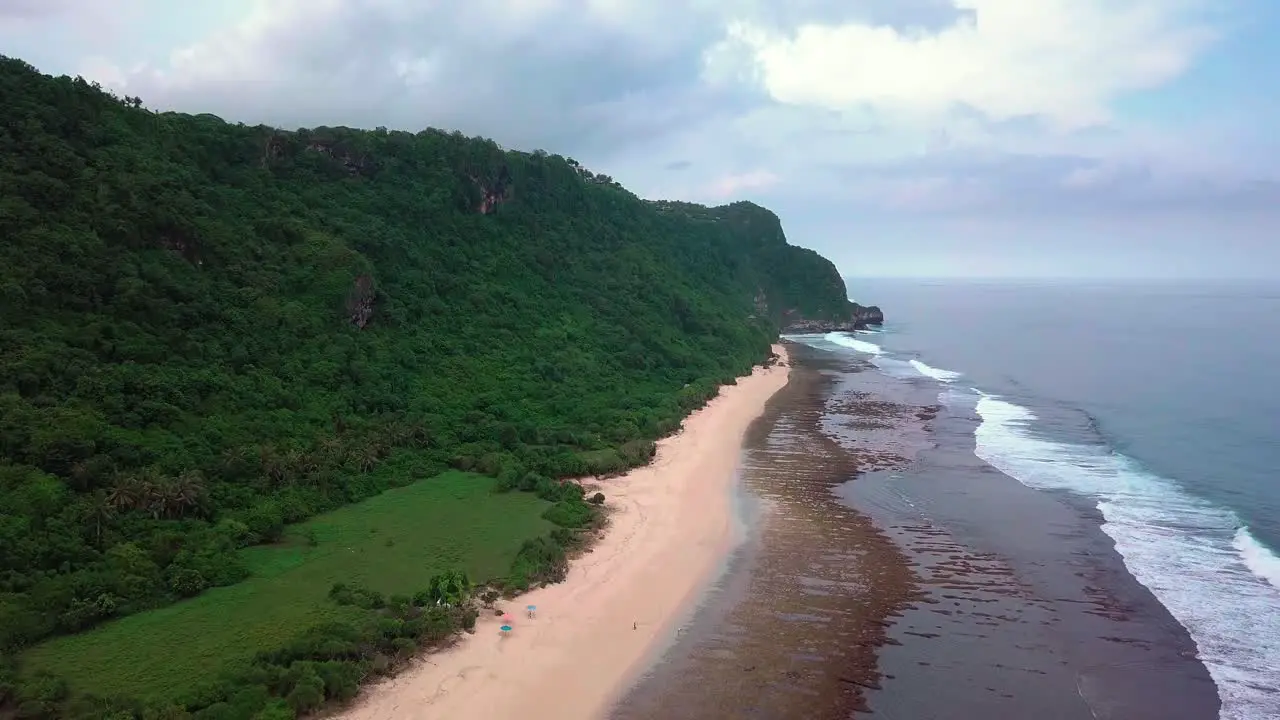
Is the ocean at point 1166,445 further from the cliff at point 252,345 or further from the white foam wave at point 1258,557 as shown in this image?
the cliff at point 252,345

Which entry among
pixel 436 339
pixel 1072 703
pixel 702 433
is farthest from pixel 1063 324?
pixel 1072 703

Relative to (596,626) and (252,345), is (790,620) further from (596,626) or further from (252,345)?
(252,345)

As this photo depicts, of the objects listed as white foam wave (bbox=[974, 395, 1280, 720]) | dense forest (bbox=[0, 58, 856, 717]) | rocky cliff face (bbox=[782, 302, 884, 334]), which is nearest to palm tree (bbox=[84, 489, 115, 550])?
dense forest (bbox=[0, 58, 856, 717])

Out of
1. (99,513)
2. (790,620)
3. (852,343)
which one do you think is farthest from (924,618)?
(852,343)

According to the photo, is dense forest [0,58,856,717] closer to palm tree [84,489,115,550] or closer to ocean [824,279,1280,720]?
palm tree [84,489,115,550]

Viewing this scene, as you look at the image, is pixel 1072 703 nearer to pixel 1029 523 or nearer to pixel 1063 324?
pixel 1029 523

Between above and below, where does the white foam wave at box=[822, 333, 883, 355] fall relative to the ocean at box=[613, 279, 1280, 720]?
above

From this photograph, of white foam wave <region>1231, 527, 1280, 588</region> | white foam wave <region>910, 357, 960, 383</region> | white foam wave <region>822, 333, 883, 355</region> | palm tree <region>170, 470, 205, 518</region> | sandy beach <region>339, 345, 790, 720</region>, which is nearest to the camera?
sandy beach <region>339, 345, 790, 720</region>
